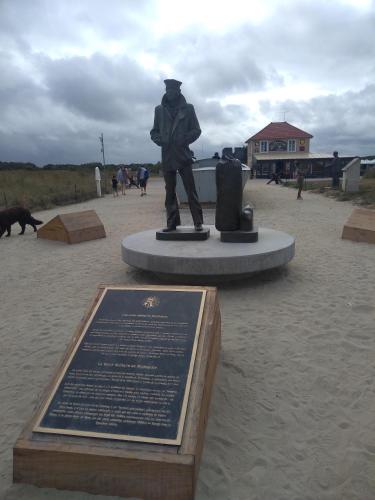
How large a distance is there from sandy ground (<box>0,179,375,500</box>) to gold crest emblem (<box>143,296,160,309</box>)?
2.97ft

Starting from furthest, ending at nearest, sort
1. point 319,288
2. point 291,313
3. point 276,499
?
point 319,288
point 291,313
point 276,499

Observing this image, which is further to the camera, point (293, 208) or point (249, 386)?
point (293, 208)

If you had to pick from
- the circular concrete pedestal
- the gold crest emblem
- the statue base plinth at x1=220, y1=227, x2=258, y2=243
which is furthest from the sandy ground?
the gold crest emblem

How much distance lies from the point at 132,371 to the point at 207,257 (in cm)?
286

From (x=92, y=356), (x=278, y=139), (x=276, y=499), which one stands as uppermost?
(x=278, y=139)

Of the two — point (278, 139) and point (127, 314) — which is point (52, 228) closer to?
point (127, 314)

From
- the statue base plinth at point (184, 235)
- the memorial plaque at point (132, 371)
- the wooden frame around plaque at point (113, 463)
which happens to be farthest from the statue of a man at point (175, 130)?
the wooden frame around plaque at point (113, 463)

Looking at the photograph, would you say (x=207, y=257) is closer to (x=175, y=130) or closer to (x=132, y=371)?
(x=175, y=130)

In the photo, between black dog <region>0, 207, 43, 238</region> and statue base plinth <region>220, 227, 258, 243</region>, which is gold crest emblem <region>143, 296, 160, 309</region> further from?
black dog <region>0, 207, 43, 238</region>

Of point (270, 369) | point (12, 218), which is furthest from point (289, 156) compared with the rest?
point (270, 369)

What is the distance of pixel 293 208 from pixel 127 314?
13.1m

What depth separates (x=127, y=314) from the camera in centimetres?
301

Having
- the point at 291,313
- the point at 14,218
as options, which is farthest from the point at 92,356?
the point at 14,218

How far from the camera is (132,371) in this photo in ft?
8.43
